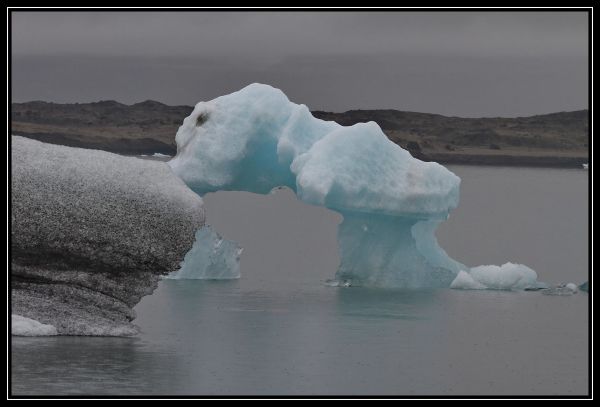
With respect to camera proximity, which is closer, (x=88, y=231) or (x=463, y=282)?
(x=88, y=231)

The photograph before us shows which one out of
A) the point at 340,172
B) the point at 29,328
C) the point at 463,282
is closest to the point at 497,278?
the point at 463,282

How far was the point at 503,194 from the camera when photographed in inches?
3398

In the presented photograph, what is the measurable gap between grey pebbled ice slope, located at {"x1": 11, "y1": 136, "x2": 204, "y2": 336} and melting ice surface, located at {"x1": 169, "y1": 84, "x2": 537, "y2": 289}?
7441 mm

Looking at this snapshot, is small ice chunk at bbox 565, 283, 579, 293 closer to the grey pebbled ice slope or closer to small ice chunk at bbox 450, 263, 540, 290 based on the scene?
small ice chunk at bbox 450, 263, 540, 290

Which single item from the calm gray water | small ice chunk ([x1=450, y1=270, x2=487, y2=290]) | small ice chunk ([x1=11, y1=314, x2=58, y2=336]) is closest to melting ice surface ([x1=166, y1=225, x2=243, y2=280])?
the calm gray water

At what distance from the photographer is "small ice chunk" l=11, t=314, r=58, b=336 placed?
904 inches

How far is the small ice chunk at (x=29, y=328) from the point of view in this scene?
23.0 metres

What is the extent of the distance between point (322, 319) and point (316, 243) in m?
22.3

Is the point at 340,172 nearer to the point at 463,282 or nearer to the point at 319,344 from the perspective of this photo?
the point at 463,282

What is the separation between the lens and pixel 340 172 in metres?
30.7

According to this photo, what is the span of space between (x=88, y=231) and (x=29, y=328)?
1.56 meters

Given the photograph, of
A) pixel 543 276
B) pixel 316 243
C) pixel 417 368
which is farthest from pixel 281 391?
pixel 316 243

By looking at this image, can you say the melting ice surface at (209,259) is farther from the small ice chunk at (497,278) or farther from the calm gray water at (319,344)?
the small ice chunk at (497,278)

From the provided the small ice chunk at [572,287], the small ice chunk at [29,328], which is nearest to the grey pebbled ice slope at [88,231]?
the small ice chunk at [29,328]
